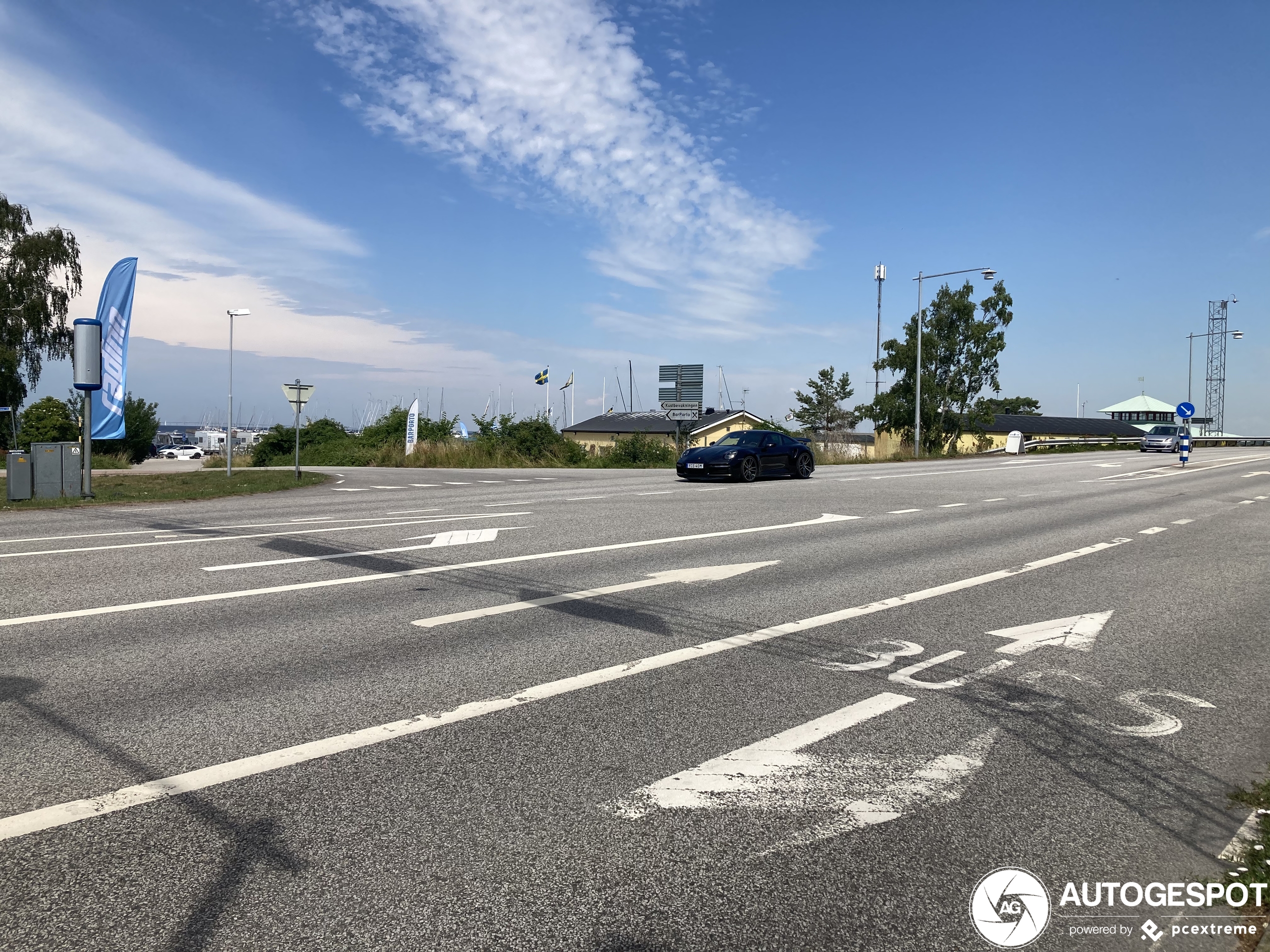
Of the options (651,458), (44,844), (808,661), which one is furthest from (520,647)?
(651,458)

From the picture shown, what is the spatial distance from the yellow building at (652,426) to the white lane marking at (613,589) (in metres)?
59.9

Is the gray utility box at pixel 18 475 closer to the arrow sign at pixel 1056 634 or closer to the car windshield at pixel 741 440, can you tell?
the car windshield at pixel 741 440

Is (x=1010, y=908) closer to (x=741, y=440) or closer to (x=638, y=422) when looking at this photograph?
(x=741, y=440)

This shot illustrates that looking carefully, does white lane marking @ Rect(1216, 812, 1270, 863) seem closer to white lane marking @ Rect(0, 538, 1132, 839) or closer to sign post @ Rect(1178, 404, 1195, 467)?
white lane marking @ Rect(0, 538, 1132, 839)

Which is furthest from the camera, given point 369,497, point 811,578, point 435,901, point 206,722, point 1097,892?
point 369,497

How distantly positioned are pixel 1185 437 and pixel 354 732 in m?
43.8

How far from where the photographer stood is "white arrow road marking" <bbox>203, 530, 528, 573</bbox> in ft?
30.6

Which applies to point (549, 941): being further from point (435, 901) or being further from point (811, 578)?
point (811, 578)

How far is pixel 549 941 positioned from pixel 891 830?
4.74 ft

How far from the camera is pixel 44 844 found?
316 cm

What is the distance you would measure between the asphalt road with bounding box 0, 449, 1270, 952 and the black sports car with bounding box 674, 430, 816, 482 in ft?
44.1

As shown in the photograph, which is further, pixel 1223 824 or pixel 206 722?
pixel 206 722

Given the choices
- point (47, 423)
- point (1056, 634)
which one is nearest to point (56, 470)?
point (1056, 634)

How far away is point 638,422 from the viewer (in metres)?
96.6
